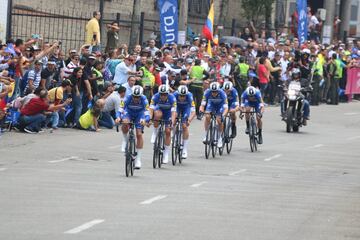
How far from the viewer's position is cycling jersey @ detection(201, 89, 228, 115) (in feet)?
79.5

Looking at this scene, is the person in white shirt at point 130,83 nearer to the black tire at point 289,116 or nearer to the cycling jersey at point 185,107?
the cycling jersey at point 185,107

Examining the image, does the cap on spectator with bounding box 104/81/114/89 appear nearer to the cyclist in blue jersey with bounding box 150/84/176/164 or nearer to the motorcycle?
the motorcycle

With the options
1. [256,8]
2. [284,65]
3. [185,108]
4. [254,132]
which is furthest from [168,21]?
[256,8]

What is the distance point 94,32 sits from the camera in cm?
3008

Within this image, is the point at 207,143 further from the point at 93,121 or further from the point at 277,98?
the point at 277,98

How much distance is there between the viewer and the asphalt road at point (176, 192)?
13.7 meters

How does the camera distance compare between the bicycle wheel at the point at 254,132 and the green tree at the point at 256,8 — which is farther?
the green tree at the point at 256,8

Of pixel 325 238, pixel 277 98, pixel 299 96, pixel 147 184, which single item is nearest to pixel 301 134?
pixel 299 96

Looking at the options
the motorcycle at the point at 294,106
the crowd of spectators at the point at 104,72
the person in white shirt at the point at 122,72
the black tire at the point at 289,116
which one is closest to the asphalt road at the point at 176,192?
the crowd of spectators at the point at 104,72

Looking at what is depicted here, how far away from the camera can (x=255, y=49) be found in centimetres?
3881

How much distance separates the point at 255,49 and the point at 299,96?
7.62 m

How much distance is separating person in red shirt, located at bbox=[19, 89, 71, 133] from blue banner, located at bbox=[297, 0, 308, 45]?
19.4 m

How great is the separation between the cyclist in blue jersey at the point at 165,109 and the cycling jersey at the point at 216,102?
2487mm

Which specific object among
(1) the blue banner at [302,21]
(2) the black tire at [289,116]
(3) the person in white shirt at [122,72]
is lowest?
(2) the black tire at [289,116]
